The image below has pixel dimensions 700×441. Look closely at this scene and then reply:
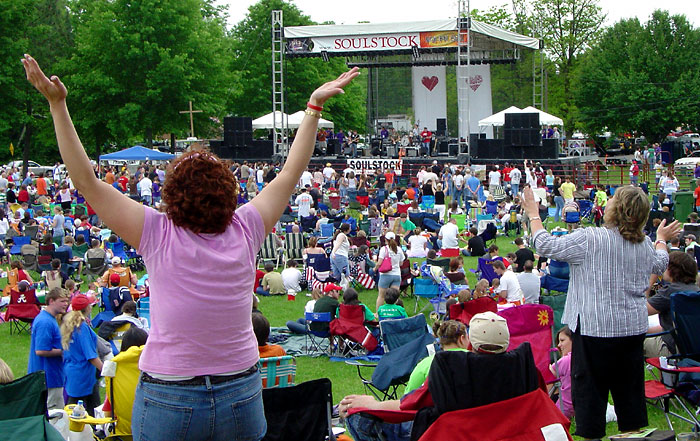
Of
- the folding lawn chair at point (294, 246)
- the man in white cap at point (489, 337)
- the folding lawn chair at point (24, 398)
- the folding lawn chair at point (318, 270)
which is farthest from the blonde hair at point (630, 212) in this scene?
the folding lawn chair at point (294, 246)

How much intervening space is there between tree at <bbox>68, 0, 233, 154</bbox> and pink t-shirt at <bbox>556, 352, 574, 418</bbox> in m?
32.8

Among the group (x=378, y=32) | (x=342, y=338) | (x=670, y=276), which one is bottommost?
(x=342, y=338)

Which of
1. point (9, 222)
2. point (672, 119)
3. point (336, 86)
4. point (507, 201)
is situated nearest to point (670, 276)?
point (336, 86)

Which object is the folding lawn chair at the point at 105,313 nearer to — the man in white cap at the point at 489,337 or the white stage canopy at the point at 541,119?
the man in white cap at the point at 489,337

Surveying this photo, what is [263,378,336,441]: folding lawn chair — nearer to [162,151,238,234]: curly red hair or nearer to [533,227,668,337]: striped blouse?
[533,227,668,337]: striped blouse

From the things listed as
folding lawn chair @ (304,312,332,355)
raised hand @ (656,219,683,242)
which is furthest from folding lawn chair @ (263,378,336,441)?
folding lawn chair @ (304,312,332,355)

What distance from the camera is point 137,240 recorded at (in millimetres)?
2240

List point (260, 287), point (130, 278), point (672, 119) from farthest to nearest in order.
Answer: point (672, 119)
point (260, 287)
point (130, 278)

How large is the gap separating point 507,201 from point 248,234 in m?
19.0

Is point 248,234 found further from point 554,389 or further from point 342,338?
point 342,338

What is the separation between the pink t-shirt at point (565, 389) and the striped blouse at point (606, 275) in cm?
244

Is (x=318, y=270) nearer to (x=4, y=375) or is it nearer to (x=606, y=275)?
(x=4, y=375)

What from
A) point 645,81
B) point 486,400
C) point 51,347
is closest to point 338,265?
point 51,347

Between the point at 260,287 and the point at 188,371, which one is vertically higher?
the point at 188,371
